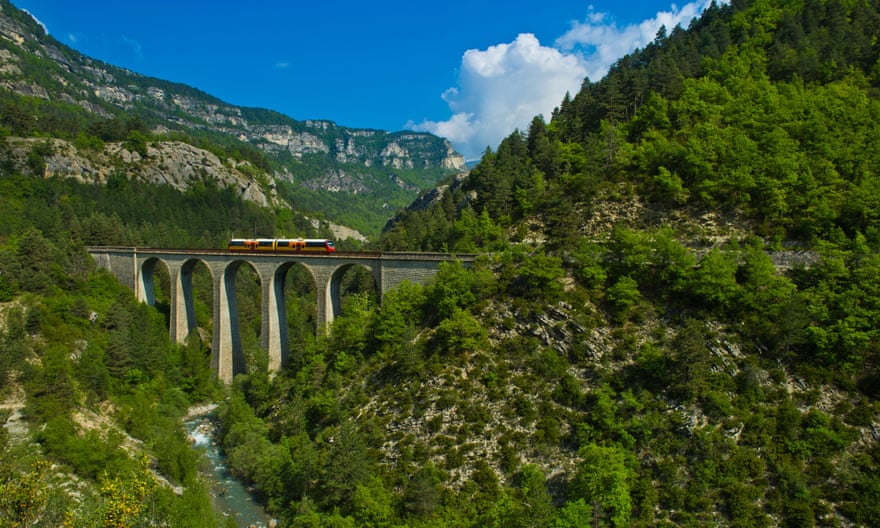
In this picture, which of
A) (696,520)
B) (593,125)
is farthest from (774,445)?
(593,125)

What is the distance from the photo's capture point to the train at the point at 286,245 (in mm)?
46469

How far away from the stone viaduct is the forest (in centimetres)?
235

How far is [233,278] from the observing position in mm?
53812

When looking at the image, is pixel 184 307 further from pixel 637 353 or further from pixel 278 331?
pixel 637 353

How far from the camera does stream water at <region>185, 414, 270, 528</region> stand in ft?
98.8

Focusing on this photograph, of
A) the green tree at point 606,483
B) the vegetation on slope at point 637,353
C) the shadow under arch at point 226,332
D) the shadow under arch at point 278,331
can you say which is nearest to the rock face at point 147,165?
the shadow under arch at point 226,332

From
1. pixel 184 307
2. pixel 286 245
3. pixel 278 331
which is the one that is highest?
pixel 286 245

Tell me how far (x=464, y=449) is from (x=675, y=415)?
11333 millimetres

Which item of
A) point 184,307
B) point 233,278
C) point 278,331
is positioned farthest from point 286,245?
point 184,307

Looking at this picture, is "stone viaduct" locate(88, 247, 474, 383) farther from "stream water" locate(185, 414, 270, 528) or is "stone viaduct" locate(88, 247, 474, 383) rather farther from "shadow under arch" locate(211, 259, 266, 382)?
"stream water" locate(185, 414, 270, 528)

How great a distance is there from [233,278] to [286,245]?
968 cm

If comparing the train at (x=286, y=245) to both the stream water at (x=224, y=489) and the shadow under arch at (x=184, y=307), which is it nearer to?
the shadow under arch at (x=184, y=307)

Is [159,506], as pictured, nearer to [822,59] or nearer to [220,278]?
[220,278]

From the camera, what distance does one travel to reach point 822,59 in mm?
50500
